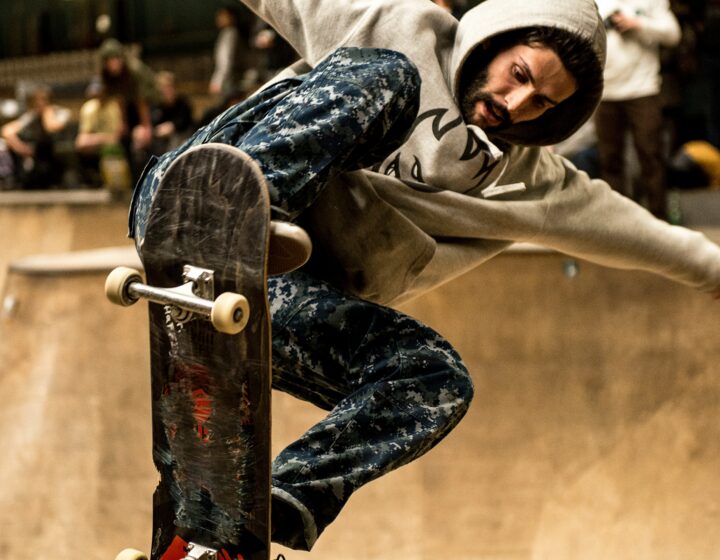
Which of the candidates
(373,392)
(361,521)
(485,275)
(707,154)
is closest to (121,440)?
(361,521)

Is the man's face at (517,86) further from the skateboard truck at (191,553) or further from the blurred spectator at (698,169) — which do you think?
the blurred spectator at (698,169)

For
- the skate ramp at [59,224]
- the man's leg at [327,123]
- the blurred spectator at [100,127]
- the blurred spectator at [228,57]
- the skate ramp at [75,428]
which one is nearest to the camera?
the man's leg at [327,123]

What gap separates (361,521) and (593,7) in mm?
3162

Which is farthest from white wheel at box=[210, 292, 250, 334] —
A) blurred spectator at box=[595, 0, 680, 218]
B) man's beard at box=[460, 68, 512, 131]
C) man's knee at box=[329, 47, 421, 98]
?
blurred spectator at box=[595, 0, 680, 218]

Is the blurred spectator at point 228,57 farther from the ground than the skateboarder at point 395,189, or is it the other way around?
the skateboarder at point 395,189

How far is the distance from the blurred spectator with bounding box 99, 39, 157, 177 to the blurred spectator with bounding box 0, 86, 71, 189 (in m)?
1.31

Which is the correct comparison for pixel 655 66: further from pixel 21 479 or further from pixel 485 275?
pixel 21 479

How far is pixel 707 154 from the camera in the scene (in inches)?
278

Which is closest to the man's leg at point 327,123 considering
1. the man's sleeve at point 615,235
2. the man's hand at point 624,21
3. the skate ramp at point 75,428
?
the man's sleeve at point 615,235

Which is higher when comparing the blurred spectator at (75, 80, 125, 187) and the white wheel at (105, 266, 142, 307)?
the white wheel at (105, 266, 142, 307)

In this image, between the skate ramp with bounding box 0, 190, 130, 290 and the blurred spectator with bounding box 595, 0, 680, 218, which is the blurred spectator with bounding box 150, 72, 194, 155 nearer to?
the skate ramp with bounding box 0, 190, 130, 290

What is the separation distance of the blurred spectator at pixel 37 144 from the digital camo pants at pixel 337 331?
27.1ft

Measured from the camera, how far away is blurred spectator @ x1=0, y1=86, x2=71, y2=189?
10312 millimetres

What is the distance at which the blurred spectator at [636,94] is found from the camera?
5.61m
